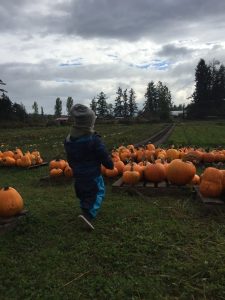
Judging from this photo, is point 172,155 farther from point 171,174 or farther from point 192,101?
point 192,101

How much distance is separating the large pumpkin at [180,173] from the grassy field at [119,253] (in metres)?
0.69

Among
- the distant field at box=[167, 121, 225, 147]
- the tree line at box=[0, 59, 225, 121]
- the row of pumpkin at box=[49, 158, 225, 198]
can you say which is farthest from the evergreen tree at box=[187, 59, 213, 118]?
the row of pumpkin at box=[49, 158, 225, 198]

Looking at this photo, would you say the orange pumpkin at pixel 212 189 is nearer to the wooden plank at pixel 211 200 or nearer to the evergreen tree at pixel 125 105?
the wooden plank at pixel 211 200

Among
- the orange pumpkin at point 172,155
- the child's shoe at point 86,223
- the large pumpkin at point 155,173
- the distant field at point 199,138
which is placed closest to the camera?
the child's shoe at point 86,223

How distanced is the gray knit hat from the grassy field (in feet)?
4.30

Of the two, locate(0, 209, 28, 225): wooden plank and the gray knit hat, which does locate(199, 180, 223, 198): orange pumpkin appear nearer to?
the gray knit hat

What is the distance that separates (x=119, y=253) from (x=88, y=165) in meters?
1.61

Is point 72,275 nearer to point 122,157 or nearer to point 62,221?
point 62,221

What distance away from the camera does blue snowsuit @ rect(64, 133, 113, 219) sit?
5.71 metres

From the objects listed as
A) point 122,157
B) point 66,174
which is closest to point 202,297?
point 66,174

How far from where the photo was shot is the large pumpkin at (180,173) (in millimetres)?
7375

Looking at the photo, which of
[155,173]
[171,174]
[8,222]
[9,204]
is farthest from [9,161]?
[8,222]

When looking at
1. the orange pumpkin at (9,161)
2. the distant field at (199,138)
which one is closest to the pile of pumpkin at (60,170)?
the orange pumpkin at (9,161)

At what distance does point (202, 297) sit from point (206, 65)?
109 m
